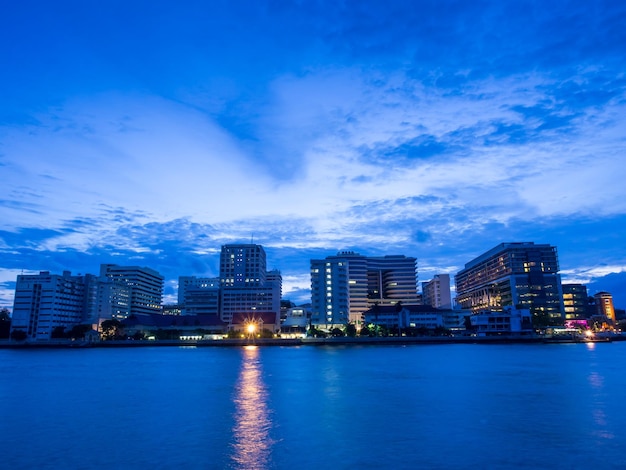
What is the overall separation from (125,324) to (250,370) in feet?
375

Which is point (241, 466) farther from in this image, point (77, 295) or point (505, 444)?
point (77, 295)

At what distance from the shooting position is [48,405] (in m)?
35.8

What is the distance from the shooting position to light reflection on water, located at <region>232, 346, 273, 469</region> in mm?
21203

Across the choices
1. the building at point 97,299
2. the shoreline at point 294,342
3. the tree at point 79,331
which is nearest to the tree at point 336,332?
the shoreline at point 294,342

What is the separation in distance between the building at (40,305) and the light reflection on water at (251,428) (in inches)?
5823

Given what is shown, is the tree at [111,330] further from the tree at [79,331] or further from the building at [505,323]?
the building at [505,323]

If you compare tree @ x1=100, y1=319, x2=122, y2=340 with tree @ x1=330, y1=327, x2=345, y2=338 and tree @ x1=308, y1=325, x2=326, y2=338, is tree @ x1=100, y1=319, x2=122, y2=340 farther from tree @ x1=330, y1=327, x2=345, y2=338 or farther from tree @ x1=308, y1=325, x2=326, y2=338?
tree @ x1=330, y1=327, x2=345, y2=338

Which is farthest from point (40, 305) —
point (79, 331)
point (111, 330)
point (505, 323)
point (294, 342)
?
point (505, 323)

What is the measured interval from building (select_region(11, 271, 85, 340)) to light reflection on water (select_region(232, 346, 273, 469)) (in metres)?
148

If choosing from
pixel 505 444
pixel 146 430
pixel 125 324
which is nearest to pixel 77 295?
pixel 125 324

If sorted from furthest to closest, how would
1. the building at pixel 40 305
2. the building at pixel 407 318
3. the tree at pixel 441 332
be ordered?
1. the building at pixel 407 318
2. the building at pixel 40 305
3. the tree at pixel 441 332

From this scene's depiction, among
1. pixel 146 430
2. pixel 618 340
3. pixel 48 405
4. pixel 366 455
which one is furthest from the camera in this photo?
pixel 618 340

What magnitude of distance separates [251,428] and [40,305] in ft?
552

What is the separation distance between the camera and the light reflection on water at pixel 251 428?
21.2 meters
